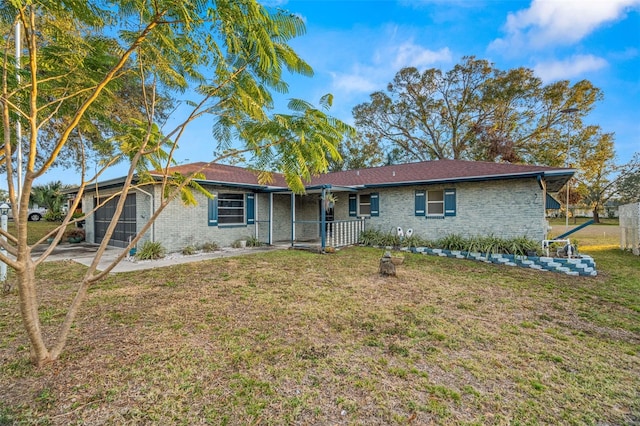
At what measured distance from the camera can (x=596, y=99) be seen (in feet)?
64.8

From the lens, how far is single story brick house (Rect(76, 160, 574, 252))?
10156 mm

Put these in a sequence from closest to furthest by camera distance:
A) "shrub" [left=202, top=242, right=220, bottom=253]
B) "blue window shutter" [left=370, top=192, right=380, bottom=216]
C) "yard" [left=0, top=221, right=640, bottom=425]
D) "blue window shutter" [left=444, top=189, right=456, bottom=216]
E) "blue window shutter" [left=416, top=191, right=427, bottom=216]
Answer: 1. "yard" [left=0, top=221, right=640, bottom=425]
2. "shrub" [left=202, top=242, right=220, bottom=253]
3. "blue window shutter" [left=444, top=189, right=456, bottom=216]
4. "blue window shutter" [left=416, top=191, right=427, bottom=216]
5. "blue window shutter" [left=370, top=192, right=380, bottom=216]

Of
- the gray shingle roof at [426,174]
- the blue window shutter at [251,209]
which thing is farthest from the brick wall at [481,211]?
the blue window shutter at [251,209]

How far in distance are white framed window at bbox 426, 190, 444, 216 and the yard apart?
588 centimetres

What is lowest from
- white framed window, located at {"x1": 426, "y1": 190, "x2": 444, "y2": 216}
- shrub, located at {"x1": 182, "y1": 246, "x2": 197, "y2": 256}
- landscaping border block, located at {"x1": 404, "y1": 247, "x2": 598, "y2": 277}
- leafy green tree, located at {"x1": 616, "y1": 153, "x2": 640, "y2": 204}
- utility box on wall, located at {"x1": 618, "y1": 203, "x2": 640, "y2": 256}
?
landscaping border block, located at {"x1": 404, "y1": 247, "x2": 598, "y2": 277}

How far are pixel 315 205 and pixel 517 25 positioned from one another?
1169 cm

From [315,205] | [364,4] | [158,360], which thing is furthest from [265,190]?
[158,360]

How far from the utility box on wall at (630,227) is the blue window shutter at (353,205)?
1052 centimetres

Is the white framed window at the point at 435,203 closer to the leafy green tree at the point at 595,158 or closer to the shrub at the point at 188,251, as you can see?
the shrub at the point at 188,251

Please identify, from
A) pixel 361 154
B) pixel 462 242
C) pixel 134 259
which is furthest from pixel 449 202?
pixel 361 154

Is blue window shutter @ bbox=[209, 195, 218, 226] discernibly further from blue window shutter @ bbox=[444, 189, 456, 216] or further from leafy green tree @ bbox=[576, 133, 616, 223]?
leafy green tree @ bbox=[576, 133, 616, 223]

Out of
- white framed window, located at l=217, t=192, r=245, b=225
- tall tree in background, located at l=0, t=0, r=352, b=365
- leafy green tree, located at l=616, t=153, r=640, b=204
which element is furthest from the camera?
leafy green tree, located at l=616, t=153, r=640, b=204

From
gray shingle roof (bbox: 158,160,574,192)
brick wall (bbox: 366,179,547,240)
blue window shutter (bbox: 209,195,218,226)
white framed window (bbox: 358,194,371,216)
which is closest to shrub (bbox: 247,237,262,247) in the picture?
blue window shutter (bbox: 209,195,218,226)

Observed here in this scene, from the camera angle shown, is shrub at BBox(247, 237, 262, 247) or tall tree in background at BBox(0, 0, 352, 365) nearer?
tall tree in background at BBox(0, 0, 352, 365)
